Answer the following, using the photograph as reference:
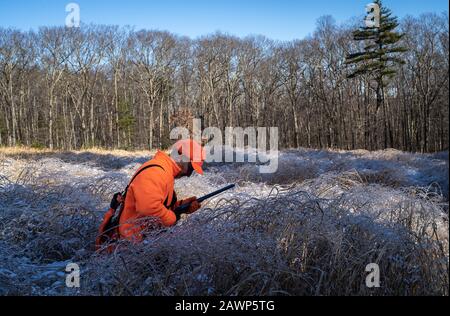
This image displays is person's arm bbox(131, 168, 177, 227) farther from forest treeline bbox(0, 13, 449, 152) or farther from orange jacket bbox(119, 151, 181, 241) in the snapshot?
forest treeline bbox(0, 13, 449, 152)

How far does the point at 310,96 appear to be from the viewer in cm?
3916

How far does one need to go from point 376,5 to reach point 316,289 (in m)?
25.7

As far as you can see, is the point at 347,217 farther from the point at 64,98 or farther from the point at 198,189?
the point at 64,98

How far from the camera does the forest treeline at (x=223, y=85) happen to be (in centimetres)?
3244

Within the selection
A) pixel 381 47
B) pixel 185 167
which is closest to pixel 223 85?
pixel 381 47

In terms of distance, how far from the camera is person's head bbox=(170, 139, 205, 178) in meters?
3.76

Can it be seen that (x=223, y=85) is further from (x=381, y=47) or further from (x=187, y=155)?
(x=187, y=155)

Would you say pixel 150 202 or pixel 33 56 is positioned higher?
pixel 33 56

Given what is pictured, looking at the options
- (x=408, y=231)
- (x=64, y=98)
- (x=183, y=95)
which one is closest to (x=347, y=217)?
(x=408, y=231)

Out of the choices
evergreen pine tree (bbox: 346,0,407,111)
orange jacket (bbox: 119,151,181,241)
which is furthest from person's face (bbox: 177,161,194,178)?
evergreen pine tree (bbox: 346,0,407,111)

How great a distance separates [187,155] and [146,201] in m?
0.62

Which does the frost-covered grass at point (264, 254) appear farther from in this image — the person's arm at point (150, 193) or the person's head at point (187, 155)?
the person's head at point (187, 155)
